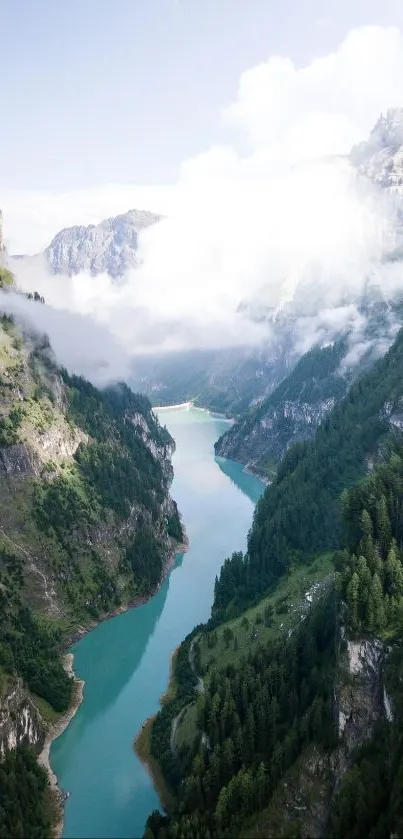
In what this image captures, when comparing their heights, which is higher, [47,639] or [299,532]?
[299,532]

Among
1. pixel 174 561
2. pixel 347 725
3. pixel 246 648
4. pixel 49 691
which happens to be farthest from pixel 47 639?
pixel 347 725

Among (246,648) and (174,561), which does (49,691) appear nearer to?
(246,648)

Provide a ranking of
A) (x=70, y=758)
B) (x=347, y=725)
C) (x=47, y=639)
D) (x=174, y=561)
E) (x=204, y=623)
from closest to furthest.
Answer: (x=347, y=725)
(x=70, y=758)
(x=47, y=639)
(x=204, y=623)
(x=174, y=561)

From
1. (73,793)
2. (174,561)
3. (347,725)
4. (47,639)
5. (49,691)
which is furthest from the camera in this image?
(174,561)

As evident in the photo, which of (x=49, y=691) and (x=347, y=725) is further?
(x=49, y=691)

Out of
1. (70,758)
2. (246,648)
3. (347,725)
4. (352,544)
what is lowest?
(70,758)

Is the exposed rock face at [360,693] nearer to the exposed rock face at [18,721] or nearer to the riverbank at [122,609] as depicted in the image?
the exposed rock face at [18,721]

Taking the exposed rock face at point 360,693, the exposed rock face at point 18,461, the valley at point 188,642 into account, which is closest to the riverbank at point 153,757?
the valley at point 188,642
